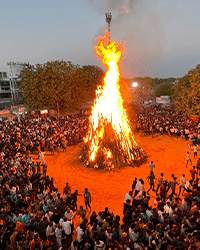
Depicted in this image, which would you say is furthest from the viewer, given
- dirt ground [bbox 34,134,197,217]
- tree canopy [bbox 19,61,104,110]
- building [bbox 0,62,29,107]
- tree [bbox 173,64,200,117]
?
building [bbox 0,62,29,107]

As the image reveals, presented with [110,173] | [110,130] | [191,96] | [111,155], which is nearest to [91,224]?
[110,173]

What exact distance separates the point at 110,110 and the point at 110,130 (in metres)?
2.07

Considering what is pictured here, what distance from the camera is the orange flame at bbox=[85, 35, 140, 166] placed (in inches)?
723

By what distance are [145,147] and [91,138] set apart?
6.79 meters

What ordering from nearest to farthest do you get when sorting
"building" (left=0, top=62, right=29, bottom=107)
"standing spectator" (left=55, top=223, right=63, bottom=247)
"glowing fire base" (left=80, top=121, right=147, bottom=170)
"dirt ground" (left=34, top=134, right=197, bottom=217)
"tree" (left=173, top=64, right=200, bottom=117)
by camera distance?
1. "standing spectator" (left=55, top=223, right=63, bottom=247)
2. "dirt ground" (left=34, top=134, right=197, bottom=217)
3. "glowing fire base" (left=80, top=121, right=147, bottom=170)
4. "tree" (left=173, top=64, right=200, bottom=117)
5. "building" (left=0, top=62, right=29, bottom=107)

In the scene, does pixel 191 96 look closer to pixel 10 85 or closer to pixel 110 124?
pixel 110 124

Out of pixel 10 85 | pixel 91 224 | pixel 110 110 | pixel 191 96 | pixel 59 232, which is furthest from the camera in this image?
pixel 10 85

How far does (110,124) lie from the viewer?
723 inches

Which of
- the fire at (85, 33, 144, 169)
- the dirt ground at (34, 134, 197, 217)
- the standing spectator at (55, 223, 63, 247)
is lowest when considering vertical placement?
the dirt ground at (34, 134, 197, 217)

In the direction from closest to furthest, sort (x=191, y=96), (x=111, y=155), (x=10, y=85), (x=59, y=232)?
1. (x=59, y=232)
2. (x=111, y=155)
3. (x=191, y=96)
4. (x=10, y=85)

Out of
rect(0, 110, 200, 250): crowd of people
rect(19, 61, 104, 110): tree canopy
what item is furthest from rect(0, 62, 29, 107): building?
rect(0, 110, 200, 250): crowd of people

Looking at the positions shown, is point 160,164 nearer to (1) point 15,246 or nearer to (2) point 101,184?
(2) point 101,184

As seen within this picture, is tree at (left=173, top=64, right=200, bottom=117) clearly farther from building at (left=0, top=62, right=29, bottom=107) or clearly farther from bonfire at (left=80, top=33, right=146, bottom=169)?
building at (left=0, top=62, right=29, bottom=107)

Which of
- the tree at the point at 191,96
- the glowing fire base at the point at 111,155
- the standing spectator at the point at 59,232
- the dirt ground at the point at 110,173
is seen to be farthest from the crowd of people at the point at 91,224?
the tree at the point at 191,96
